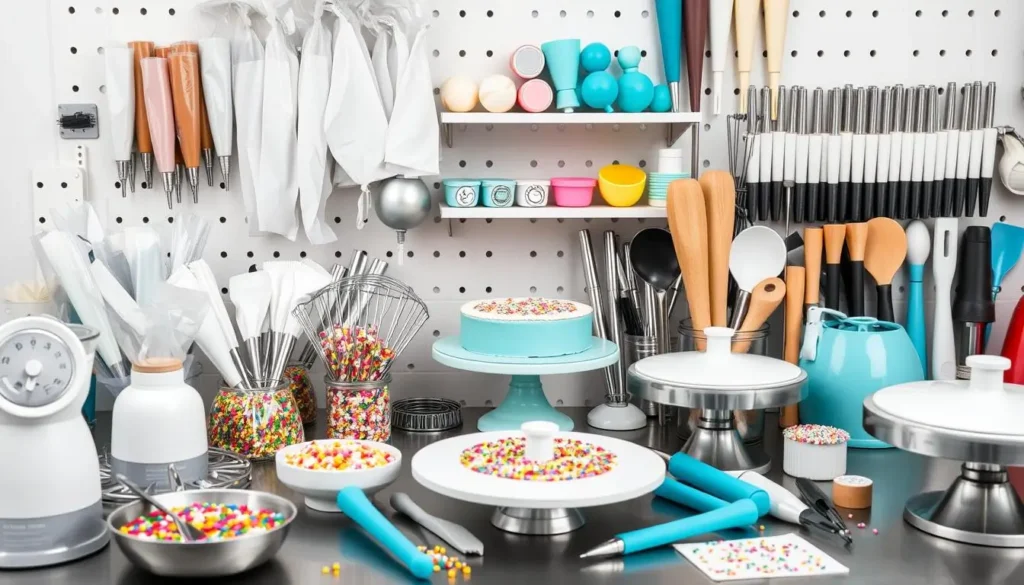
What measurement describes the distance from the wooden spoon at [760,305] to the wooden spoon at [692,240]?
56mm

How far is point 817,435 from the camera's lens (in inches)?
56.3

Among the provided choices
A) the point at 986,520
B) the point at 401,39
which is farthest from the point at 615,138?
the point at 986,520

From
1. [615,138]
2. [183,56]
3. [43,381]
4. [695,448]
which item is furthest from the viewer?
[615,138]

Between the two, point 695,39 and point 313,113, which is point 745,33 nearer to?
point 695,39

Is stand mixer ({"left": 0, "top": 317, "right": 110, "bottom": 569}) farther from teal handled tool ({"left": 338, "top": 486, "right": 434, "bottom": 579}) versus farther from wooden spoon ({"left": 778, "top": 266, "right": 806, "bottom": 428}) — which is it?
wooden spoon ({"left": 778, "top": 266, "right": 806, "bottom": 428})

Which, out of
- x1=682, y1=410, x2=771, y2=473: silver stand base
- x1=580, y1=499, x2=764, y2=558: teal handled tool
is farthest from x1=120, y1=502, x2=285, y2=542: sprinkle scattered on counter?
x1=682, y1=410, x2=771, y2=473: silver stand base

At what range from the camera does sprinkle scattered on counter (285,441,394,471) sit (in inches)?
50.6

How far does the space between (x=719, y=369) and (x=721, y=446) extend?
0.11 meters

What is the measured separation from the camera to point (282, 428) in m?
1.48

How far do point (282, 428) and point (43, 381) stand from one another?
1.33 ft

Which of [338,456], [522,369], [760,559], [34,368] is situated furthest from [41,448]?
[760,559]

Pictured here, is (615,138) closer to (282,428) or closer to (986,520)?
(282,428)

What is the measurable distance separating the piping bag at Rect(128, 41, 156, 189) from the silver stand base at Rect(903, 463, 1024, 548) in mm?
1211

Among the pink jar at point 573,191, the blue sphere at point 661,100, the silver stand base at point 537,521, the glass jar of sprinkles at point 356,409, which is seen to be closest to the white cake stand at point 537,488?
the silver stand base at point 537,521
